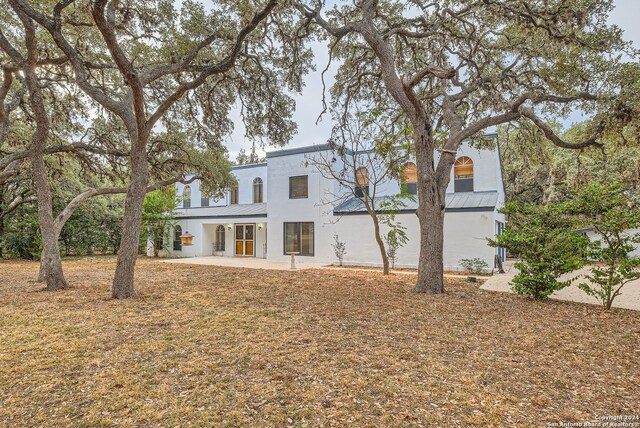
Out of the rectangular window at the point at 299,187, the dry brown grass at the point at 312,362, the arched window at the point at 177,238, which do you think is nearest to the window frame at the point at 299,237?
the rectangular window at the point at 299,187

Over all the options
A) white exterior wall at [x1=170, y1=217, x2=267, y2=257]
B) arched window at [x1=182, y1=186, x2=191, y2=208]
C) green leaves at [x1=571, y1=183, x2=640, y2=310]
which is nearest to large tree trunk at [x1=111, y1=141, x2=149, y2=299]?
green leaves at [x1=571, y1=183, x2=640, y2=310]

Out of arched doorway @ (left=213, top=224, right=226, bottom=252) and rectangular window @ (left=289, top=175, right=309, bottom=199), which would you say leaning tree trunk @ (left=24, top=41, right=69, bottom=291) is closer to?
rectangular window @ (left=289, top=175, right=309, bottom=199)

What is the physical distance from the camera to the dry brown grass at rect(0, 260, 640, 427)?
8.87ft

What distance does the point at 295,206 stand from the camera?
54.8ft

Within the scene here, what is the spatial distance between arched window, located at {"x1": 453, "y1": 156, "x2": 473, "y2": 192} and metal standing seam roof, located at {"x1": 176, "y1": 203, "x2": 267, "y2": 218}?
9527 millimetres

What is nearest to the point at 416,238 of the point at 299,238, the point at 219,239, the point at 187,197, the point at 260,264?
the point at 299,238

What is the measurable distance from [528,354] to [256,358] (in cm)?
322

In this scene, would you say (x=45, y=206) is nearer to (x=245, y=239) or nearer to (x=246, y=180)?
(x=245, y=239)

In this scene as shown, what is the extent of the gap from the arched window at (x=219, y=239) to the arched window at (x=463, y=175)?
13.8 m

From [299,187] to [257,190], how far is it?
4242mm

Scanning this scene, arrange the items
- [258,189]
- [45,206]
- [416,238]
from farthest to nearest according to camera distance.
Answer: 1. [258,189]
2. [416,238]
3. [45,206]

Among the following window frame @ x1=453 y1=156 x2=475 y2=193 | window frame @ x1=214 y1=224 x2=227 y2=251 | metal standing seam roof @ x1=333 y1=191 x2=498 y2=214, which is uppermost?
window frame @ x1=453 y1=156 x2=475 y2=193

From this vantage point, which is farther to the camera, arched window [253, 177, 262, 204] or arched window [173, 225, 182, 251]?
arched window [173, 225, 182, 251]

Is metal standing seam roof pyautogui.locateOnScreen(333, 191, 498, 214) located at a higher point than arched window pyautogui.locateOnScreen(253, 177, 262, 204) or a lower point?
lower
